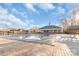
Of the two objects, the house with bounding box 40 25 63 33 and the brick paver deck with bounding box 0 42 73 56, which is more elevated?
the house with bounding box 40 25 63 33

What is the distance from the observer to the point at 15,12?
2.06 metres

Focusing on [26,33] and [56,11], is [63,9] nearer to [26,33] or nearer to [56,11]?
[56,11]

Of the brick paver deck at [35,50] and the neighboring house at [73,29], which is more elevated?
the neighboring house at [73,29]

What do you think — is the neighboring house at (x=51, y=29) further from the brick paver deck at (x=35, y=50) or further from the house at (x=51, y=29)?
the brick paver deck at (x=35, y=50)

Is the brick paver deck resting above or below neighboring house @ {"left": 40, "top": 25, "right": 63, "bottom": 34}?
below

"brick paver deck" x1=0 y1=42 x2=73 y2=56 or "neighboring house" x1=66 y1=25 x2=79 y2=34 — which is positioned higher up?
"neighboring house" x1=66 y1=25 x2=79 y2=34

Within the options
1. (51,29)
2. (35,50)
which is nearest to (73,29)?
(51,29)

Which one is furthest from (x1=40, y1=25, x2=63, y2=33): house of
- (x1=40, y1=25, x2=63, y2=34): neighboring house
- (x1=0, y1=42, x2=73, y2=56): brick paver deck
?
(x1=0, y1=42, x2=73, y2=56): brick paver deck

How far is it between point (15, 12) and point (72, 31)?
734 millimetres

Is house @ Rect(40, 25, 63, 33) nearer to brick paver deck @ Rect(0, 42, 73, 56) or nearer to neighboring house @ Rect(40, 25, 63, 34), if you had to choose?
neighboring house @ Rect(40, 25, 63, 34)

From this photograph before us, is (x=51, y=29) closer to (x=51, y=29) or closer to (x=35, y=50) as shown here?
(x=51, y=29)

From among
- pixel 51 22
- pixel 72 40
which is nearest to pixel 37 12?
pixel 51 22

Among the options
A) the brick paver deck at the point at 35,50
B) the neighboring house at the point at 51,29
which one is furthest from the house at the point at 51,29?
the brick paver deck at the point at 35,50

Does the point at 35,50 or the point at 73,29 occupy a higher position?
the point at 73,29
